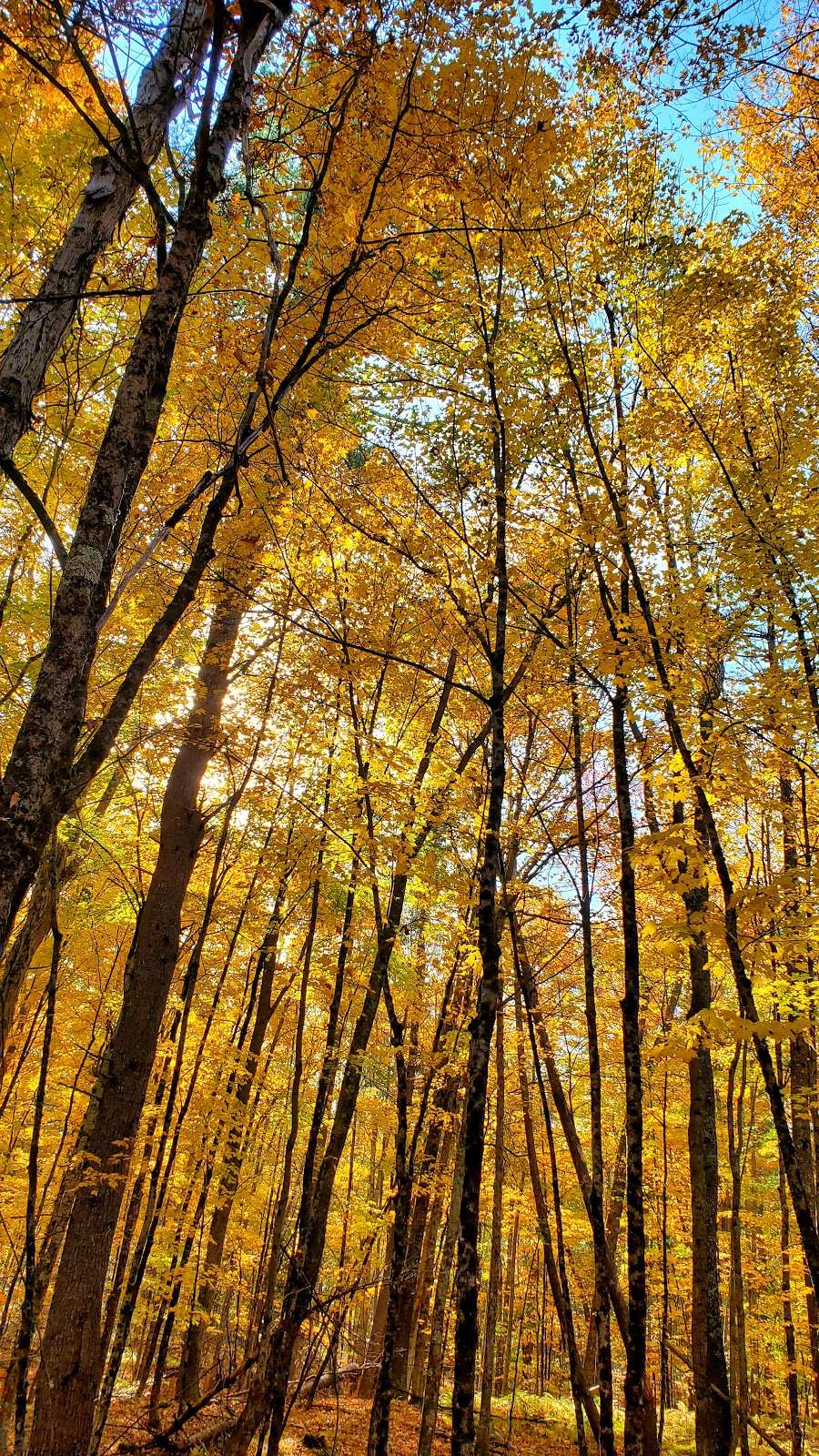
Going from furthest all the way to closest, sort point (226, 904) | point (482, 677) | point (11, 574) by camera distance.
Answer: point (226, 904) < point (482, 677) < point (11, 574)

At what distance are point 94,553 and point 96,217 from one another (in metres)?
2.08

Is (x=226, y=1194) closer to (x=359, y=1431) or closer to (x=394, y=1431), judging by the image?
Result: (x=359, y=1431)

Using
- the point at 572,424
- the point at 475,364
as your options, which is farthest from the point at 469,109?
the point at 572,424

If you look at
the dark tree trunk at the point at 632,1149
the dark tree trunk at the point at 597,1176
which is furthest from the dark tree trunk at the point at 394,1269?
the dark tree trunk at the point at 632,1149

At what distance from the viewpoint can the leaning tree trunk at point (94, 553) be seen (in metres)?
1.84

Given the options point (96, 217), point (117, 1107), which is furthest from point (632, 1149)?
point (96, 217)

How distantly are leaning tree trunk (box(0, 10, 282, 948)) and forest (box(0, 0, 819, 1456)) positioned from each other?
0.05 ft

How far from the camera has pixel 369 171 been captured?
12.2 feet

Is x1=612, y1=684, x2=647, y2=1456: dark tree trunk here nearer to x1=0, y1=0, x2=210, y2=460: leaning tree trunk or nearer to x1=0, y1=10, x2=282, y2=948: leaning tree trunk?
x1=0, y1=10, x2=282, y2=948: leaning tree trunk

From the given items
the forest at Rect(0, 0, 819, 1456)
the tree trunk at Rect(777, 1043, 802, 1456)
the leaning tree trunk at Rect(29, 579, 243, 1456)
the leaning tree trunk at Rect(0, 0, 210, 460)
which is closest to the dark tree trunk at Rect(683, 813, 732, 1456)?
Answer: the forest at Rect(0, 0, 819, 1456)

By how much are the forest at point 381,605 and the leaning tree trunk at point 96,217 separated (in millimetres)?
24

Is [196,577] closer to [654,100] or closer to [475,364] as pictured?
[475,364]

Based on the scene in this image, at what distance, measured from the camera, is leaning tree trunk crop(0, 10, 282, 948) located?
6.03 feet

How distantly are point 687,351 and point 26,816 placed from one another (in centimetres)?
691
